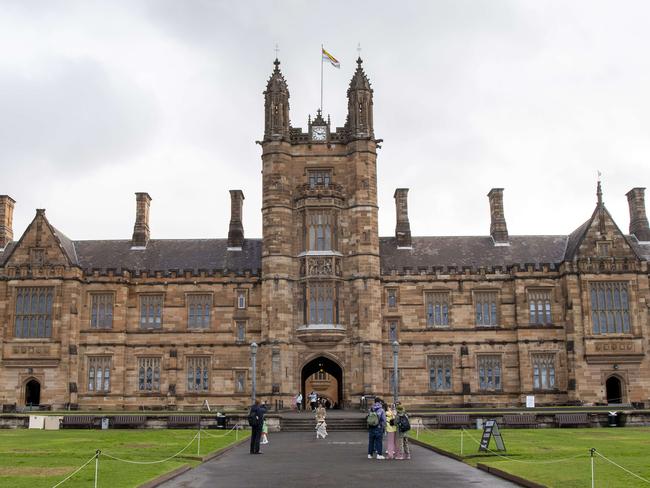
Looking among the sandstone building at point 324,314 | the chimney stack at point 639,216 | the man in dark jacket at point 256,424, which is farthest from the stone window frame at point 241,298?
the chimney stack at point 639,216

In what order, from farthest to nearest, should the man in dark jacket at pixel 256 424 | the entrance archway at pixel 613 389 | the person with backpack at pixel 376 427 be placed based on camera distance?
the entrance archway at pixel 613 389
the man in dark jacket at pixel 256 424
the person with backpack at pixel 376 427

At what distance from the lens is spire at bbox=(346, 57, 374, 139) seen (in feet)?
161

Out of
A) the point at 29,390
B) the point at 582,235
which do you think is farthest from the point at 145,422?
the point at 582,235

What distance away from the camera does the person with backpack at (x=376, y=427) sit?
2278cm

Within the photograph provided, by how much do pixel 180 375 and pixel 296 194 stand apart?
13472 millimetres

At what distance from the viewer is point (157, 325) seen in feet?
162

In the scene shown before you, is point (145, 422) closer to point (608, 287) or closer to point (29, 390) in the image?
point (29, 390)

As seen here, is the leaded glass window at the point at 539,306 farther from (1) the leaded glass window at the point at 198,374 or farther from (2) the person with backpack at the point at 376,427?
(2) the person with backpack at the point at 376,427

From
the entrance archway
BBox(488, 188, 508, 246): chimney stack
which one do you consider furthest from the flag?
the entrance archway

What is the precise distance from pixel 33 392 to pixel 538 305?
32.1 m

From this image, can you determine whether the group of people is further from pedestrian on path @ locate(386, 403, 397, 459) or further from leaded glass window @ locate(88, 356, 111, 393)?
leaded glass window @ locate(88, 356, 111, 393)

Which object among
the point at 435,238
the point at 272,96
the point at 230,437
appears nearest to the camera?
the point at 230,437

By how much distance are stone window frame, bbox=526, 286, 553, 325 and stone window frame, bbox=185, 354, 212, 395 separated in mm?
20316

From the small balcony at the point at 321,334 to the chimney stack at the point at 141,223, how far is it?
13.8 m
